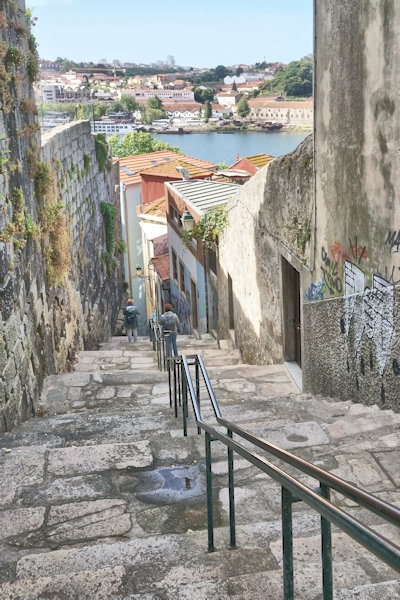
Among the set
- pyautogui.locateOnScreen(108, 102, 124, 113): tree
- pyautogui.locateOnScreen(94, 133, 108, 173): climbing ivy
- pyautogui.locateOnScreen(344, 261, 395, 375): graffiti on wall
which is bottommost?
pyautogui.locateOnScreen(344, 261, 395, 375): graffiti on wall

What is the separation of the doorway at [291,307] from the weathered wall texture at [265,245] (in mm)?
106

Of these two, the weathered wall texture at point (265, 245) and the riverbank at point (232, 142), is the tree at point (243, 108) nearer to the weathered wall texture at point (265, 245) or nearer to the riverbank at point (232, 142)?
the riverbank at point (232, 142)

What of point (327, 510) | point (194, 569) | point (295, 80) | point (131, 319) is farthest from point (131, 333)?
point (295, 80)

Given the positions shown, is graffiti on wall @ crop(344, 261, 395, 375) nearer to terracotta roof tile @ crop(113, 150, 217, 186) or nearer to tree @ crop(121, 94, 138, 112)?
terracotta roof tile @ crop(113, 150, 217, 186)

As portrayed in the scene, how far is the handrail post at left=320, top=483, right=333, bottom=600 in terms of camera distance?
205 cm

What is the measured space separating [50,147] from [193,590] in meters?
8.43

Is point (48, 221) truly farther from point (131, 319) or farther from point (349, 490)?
point (349, 490)

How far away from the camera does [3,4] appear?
22.6 ft

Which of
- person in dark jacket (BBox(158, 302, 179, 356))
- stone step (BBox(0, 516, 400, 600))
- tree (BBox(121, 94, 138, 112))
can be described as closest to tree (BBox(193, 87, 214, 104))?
tree (BBox(121, 94, 138, 112))

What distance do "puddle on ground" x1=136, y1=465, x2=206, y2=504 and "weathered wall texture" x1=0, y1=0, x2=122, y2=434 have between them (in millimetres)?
1919

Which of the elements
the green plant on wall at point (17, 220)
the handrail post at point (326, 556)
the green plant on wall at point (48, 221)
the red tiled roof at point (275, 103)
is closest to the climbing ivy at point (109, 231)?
the green plant on wall at point (48, 221)

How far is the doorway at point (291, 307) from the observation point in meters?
8.59

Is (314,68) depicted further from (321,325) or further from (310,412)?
(310,412)

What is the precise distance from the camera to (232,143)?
12050 centimetres
